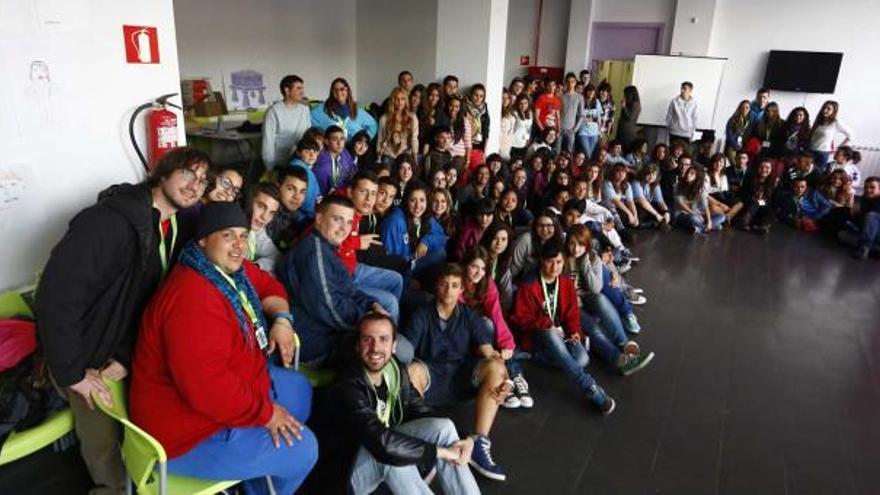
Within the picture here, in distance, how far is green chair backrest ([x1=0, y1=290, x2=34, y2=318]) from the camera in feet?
7.31

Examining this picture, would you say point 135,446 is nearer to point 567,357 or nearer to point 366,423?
point 366,423

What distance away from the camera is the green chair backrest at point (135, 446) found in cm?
166

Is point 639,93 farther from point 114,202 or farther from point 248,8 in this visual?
point 114,202

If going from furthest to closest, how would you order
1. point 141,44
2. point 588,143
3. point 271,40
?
point 588,143
point 271,40
point 141,44

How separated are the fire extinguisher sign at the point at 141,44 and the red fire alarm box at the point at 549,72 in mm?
8668

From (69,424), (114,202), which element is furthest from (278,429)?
(114,202)

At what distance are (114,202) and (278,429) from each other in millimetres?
856

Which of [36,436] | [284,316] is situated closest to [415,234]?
[284,316]

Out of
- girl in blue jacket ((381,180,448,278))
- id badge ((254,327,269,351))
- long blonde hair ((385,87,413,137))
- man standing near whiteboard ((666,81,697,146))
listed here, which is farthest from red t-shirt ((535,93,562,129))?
id badge ((254,327,269,351))

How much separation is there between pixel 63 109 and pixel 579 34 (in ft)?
29.9

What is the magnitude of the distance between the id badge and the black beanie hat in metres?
0.40

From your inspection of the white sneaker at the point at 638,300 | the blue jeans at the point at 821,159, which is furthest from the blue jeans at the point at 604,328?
the blue jeans at the point at 821,159

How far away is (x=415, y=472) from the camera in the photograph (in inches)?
84.0

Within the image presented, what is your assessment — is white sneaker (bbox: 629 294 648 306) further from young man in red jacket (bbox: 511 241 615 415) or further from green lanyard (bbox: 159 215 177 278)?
green lanyard (bbox: 159 215 177 278)
